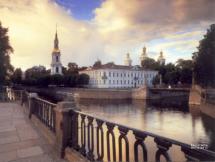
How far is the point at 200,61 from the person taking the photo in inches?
1547

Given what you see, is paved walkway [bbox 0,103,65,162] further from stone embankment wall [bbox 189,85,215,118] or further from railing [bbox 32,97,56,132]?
stone embankment wall [bbox 189,85,215,118]

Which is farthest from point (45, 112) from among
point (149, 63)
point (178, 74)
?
point (149, 63)

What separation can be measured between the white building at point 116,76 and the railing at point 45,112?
79465mm

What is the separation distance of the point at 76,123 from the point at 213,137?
19568 mm

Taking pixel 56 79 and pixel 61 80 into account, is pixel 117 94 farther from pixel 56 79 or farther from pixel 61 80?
pixel 56 79

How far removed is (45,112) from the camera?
8.57 meters

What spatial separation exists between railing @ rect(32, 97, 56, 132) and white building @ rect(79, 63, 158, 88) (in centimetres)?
7946

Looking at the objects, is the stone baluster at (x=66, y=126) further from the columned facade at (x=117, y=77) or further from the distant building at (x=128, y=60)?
the distant building at (x=128, y=60)

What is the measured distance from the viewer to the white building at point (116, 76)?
93375 mm

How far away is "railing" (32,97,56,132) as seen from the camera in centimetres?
709

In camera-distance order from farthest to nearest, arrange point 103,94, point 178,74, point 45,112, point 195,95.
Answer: point 178,74 → point 103,94 → point 195,95 → point 45,112

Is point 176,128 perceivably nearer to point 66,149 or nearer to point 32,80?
point 66,149

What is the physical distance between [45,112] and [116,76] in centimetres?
8757

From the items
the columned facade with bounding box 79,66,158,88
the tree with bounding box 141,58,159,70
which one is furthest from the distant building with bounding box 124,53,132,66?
the columned facade with bounding box 79,66,158,88
